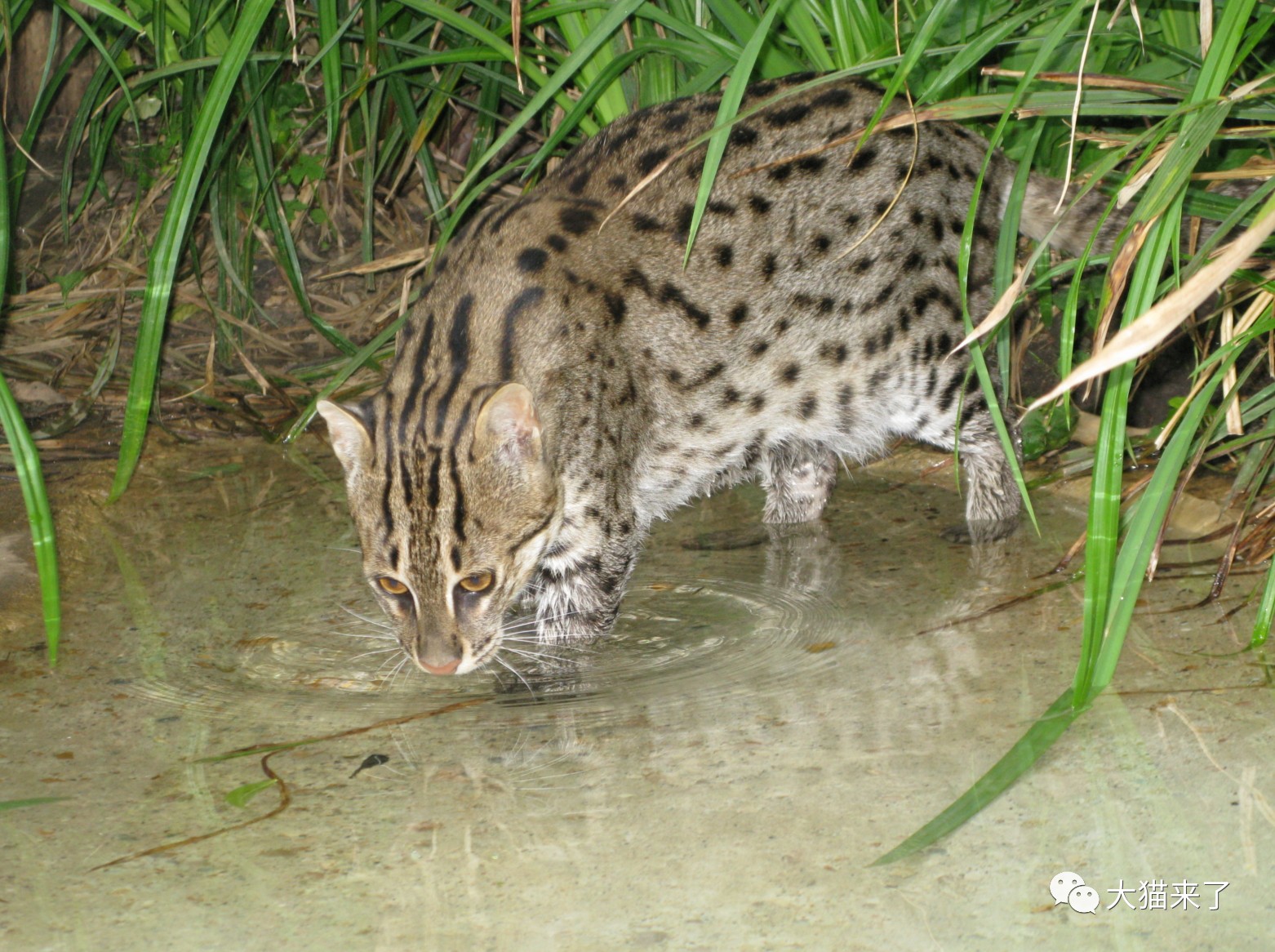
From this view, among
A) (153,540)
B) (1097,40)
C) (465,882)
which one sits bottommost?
(153,540)

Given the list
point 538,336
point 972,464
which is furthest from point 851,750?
point 972,464

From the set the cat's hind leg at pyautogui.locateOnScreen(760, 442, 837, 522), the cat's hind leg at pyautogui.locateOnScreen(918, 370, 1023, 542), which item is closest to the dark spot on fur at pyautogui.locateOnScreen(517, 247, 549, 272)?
the cat's hind leg at pyautogui.locateOnScreen(760, 442, 837, 522)

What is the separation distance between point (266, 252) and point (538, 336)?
299 cm

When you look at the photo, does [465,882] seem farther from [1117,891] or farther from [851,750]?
[1117,891]

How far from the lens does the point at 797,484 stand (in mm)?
5242

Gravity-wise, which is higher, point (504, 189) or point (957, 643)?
point (504, 189)

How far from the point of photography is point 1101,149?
16.2ft

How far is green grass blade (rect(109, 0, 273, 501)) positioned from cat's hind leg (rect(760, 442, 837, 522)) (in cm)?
209

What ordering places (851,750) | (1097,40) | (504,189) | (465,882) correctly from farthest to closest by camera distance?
1. (504,189)
2. (1097,40)
3. (851,750)
4. (465,882)

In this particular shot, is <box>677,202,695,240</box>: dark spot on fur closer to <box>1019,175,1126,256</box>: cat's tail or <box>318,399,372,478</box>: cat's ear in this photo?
<box>1019,175,1126,256</box>: cat's tail

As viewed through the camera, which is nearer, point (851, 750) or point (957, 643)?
point (851, 750)

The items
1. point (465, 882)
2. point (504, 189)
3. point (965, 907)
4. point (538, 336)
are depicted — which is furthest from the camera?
point (504, 189)

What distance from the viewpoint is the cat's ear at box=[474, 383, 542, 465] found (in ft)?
12.3

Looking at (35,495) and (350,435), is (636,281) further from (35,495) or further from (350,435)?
(35,495)
